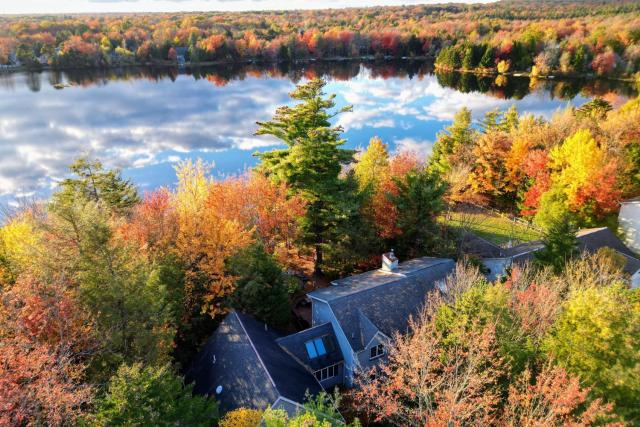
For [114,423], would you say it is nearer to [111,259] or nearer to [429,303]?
[111,259]

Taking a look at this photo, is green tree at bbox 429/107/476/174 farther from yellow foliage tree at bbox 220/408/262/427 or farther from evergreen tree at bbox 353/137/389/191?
yellow foliage tree at bbox 220/408/262/427

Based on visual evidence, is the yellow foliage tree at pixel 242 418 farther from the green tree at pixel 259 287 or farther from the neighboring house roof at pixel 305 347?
the green tree at pixel 259 287

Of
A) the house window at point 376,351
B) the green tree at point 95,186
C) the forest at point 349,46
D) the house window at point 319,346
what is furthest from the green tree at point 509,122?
the forest at point 349,46

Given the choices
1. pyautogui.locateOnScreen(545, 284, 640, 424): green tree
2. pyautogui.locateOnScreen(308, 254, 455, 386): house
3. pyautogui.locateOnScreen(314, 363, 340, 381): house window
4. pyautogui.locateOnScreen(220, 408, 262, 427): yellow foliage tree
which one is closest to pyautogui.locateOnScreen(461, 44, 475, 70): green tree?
pyautogui.locateOnScreen(308, 254, 455, 386): house

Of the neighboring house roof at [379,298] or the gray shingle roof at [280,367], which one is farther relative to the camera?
the neighboring house roof at [379,298]

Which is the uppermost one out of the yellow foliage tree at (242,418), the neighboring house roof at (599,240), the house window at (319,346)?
the neighboring house roof at (599,240)

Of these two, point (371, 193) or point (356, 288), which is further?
point (371, 193)

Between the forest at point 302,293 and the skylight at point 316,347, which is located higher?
the forest at point 302,293

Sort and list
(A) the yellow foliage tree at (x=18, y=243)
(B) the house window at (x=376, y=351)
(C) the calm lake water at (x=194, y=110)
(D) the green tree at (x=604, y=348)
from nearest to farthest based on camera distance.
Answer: (D) the green tree at (x=604, y=348) → (A) the yellow foliage tree at (x=18, y=243) → (B) the house window at (x=376, y=351) → (C) the calm lake water at (x=194, y=110)

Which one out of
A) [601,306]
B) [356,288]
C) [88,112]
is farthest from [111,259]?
[88,112]
